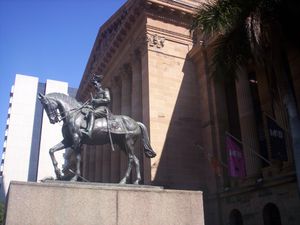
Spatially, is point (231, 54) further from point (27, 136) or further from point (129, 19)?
point (27, 136)

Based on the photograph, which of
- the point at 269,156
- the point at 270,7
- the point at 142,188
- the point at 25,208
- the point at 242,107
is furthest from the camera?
the point at 242,107

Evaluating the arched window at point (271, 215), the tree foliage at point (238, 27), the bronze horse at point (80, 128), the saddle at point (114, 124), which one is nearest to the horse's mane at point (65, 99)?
the bronze horse at point (80, 128)

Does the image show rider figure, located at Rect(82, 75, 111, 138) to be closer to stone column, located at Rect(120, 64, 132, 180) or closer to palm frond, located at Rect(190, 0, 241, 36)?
palm frond, located at Rect(190, 0, 241, 36)

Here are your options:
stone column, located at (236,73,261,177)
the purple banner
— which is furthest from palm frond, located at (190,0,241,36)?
the purple banner

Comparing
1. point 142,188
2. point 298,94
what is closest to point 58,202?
point 142,188

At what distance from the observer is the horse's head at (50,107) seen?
12.4 meters

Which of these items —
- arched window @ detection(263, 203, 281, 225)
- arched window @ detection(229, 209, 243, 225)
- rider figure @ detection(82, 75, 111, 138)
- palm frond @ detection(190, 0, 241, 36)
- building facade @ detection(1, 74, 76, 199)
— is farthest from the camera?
building facade @ detection(1, 74, 76, 199)

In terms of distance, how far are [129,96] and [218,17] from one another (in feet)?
60.5

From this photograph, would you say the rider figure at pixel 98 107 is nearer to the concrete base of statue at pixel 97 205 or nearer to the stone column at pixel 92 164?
the concrete base of statue at pixel 97 205

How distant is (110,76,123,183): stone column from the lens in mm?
33062

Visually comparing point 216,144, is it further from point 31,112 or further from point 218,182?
point 31,112

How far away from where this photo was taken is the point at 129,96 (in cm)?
3381

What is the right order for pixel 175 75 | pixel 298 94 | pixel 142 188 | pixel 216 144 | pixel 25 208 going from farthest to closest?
1. pixel 175 75
2. pixel 216 144
3. pixel 298 94
4. pixel 142 188
5. pixel 25 208

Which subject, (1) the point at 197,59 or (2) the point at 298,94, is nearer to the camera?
(2) the point at 298,94
